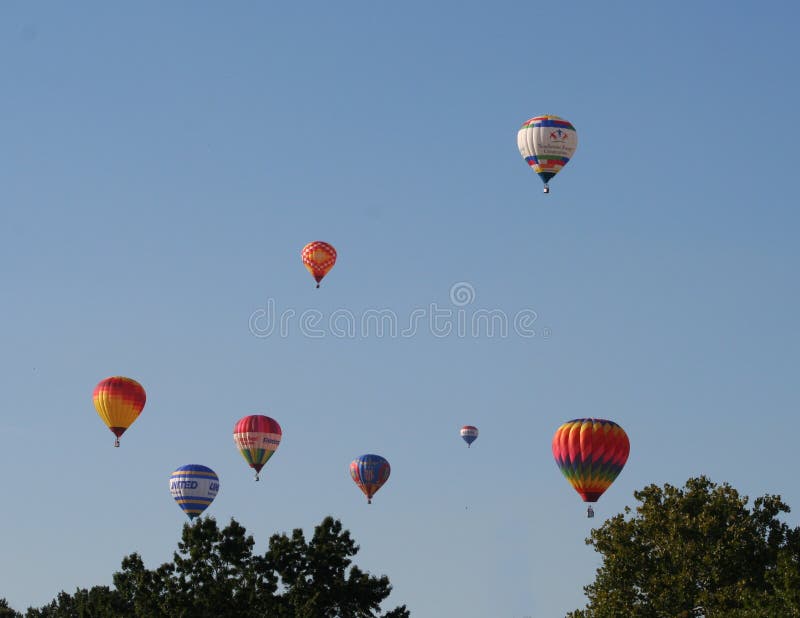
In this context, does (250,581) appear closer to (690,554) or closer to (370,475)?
(690,554)

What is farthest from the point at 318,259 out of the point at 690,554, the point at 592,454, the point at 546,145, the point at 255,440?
the point at 690,554

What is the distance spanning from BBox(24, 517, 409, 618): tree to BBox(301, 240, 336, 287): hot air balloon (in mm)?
41132

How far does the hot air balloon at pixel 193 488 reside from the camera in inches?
5472

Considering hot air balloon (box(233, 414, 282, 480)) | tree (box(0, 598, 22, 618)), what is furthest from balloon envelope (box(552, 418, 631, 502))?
tree (box(0, 598, 22, 618))

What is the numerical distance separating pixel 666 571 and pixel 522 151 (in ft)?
111

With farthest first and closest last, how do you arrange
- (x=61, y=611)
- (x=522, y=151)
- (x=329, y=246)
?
(x=61, y=611), (x=329, y=246), (x=522, y=151)

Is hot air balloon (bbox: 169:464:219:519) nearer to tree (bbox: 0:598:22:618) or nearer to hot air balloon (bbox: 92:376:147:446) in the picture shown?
hot air balloon (bbox: 92:376:147:446)

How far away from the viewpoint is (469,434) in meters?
181

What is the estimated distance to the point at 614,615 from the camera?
98.1 meters

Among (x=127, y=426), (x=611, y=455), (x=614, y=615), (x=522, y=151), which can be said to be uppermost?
(x=522, y=151)

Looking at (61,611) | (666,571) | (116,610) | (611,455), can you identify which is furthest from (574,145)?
(61,611)

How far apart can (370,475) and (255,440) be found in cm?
1160

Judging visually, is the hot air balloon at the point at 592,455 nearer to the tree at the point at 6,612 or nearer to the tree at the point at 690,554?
the tree at the point at 690,554

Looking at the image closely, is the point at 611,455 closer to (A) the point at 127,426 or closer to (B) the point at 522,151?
(B) the point at 522,151
